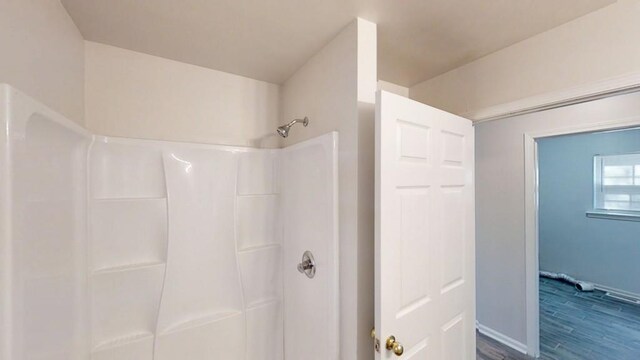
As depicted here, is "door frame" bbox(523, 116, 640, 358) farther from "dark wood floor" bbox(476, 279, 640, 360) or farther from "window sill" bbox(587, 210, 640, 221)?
"window sill" bbox(587, 210, 640, 221)

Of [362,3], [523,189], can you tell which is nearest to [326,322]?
[362,3]

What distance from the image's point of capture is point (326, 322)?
1.20m

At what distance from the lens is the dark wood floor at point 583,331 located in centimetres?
217

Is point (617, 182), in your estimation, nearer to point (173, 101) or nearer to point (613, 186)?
point (613, 186)

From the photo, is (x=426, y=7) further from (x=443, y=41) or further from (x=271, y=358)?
(x=271, y=358)

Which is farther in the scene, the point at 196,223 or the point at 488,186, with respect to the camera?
the point at 488,186

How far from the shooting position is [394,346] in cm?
94

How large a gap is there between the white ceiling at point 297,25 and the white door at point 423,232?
0.42 meters

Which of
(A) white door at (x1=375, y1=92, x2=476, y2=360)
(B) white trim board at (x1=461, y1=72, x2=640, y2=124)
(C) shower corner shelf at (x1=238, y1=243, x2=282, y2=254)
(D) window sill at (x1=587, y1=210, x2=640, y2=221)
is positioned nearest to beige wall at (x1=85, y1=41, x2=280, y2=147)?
(C) shower corner shelf at (x1=238, y1=243, x2=282, y2=254)

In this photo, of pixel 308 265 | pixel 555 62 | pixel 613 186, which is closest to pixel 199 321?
pixel 308 265

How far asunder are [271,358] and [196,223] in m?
1.05

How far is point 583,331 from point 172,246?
3.88 meters

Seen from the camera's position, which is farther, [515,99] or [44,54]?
[515,99]

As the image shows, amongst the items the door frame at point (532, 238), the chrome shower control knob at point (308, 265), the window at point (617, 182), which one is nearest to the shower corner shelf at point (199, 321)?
the chrome shower control knob at point (308, 265)
